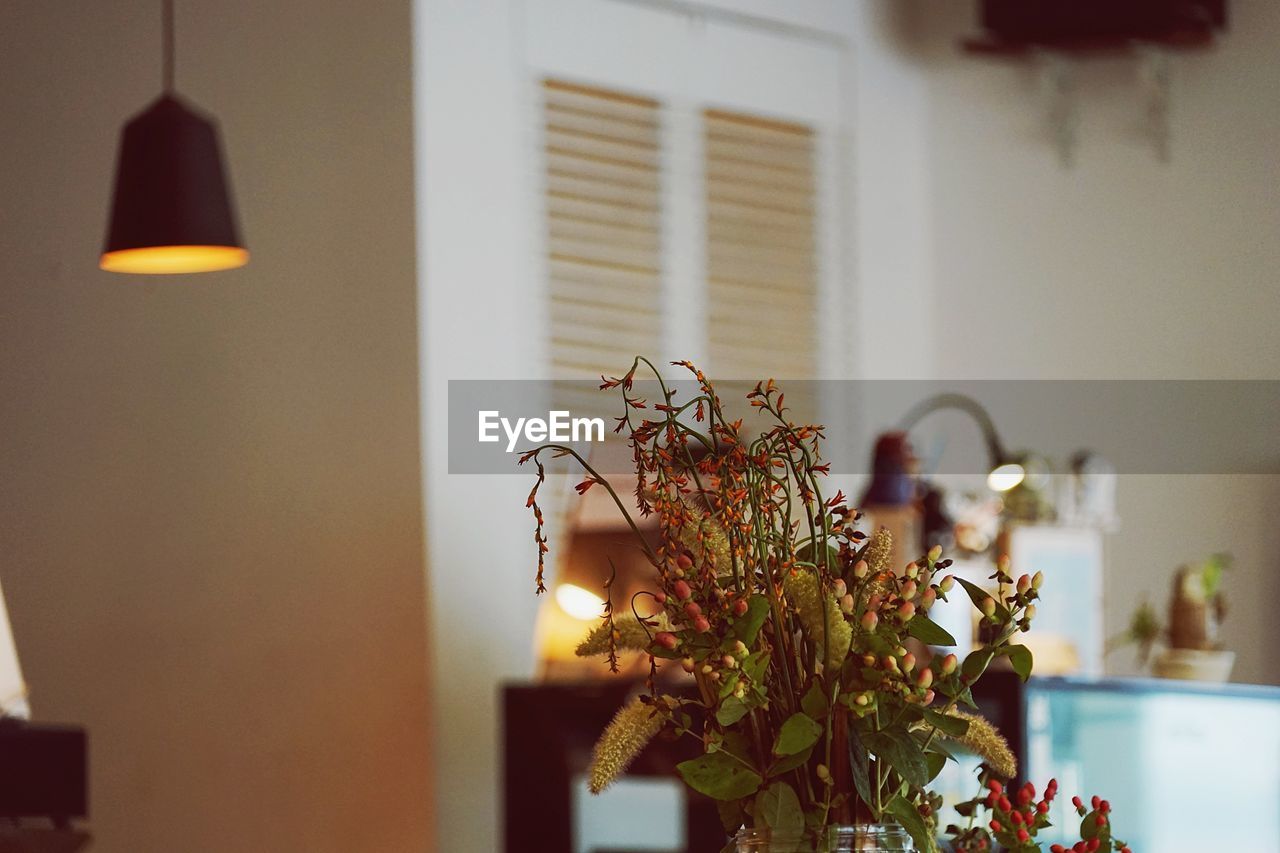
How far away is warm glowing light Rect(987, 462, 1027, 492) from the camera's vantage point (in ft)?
10.9

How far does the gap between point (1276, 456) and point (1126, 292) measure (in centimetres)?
58

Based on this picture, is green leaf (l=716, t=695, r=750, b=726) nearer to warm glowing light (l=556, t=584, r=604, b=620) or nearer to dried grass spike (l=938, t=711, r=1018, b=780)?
dried grass spike (l=938, t=711, r=1018, b=780)

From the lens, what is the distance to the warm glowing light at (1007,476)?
3.32 metres

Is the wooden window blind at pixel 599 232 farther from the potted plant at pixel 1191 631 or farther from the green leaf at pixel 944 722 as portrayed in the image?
the green leaf at pixel 944 722

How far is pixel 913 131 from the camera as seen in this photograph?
4316 mm

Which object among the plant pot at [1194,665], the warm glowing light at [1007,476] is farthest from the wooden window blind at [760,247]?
the plant pot at [1194,665]

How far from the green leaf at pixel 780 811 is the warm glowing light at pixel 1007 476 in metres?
2.33

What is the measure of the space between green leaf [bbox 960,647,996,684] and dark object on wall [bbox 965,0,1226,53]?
2989mm

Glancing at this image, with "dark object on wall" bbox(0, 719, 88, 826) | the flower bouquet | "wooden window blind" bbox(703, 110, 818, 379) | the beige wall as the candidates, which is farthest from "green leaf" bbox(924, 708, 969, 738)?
"wooden window blind" bbox(703, 110, 818, 379)

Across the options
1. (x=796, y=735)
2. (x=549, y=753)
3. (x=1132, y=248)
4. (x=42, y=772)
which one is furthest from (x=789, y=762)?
(x=1132, y=248)

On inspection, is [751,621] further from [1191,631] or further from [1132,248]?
[1132,248]

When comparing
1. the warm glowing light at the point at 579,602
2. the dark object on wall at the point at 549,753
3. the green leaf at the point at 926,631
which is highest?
the green leaf at the point at 926,631

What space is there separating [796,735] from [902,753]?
3.0 inches

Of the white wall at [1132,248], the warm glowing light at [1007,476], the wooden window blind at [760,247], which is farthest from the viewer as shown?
the wooden window blind at [760,247]
